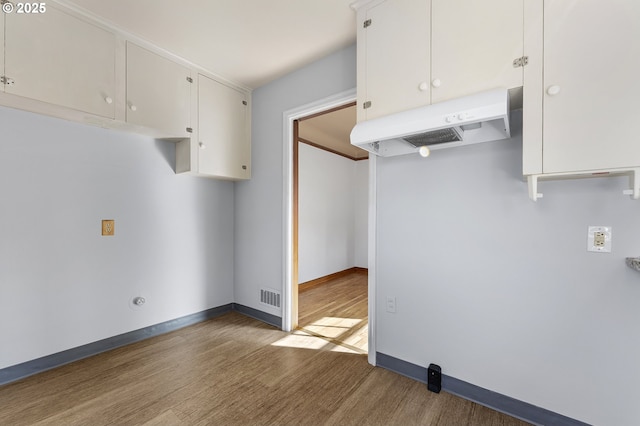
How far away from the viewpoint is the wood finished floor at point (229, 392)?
161 centimetres

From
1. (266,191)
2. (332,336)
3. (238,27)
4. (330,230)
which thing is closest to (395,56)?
(238,27)

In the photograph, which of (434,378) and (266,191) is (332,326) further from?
(266,191)

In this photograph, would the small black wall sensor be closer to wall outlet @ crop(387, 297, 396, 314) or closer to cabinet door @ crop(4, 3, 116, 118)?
wall outlet @ crop(387, 297, 396, 314)

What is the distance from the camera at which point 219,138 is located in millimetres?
2920

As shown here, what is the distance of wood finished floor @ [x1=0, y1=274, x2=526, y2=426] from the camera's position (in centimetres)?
161

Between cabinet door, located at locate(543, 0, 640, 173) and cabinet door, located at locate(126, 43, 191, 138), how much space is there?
2757 mm

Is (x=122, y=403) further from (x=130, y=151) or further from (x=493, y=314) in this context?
(x=493, y=314)

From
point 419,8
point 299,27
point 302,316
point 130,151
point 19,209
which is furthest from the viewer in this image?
point 302,316

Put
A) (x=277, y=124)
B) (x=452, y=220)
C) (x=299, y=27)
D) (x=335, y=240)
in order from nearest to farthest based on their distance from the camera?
(x=452, y=220) → (x=299, y=27) → (x=277, y=124) → (x=335, y=240)

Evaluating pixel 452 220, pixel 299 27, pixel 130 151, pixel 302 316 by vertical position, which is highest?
pixel 299 27

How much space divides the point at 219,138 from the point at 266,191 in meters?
0.76

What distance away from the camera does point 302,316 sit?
330 centimetres

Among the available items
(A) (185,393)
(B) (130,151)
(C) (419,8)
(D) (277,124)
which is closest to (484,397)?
(A) (185,393)

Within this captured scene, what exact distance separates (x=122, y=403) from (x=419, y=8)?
10.3 feet
